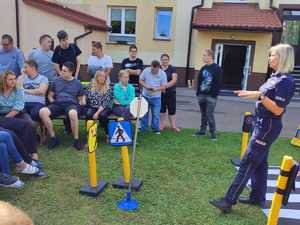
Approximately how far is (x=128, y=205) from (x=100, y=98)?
2853 millimetres

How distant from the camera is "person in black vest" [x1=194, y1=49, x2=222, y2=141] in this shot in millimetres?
6605


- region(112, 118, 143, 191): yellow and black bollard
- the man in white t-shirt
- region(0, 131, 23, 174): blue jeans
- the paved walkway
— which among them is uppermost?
the man in white t-shirt

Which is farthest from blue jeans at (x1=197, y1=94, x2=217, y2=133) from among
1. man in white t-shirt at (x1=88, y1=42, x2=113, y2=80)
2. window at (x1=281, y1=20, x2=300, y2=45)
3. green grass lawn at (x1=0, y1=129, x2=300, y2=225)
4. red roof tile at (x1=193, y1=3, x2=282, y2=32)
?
window at (x1=281, y1=20, x2=300, y2=45)

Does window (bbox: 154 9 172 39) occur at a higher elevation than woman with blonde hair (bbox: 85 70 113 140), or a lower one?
higher

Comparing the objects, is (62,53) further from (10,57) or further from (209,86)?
(209,86)

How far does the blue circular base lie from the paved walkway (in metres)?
4.64

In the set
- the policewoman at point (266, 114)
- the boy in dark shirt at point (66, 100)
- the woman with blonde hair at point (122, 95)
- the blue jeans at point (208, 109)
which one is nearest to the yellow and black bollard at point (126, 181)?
the policewoman at point (266, 114)

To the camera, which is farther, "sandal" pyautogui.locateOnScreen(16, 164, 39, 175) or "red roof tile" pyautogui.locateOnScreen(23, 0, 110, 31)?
"red roof tile" pyautogui.locateOnScreen(23, 0, 110, 31)

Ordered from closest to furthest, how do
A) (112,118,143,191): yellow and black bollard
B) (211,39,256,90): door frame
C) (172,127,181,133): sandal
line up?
(112,118,143,191): yellow and black bollard → (172,127,181,133): sandal → (211,39,256,90): door frame

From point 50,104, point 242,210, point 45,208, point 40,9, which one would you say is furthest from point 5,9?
point 242,210

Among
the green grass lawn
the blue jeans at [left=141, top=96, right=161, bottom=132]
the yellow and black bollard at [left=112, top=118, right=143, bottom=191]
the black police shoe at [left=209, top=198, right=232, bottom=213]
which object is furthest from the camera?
the blue jeans at [left=141, top=96, right=161, bottom=132]

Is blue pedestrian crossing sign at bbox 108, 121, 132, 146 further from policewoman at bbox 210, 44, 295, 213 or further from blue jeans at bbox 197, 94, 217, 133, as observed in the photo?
blue jeans at bbox 197, 94, 217, 133

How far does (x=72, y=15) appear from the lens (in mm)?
14586

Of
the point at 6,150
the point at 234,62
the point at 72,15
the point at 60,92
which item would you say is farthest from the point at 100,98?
the point at 234,62
